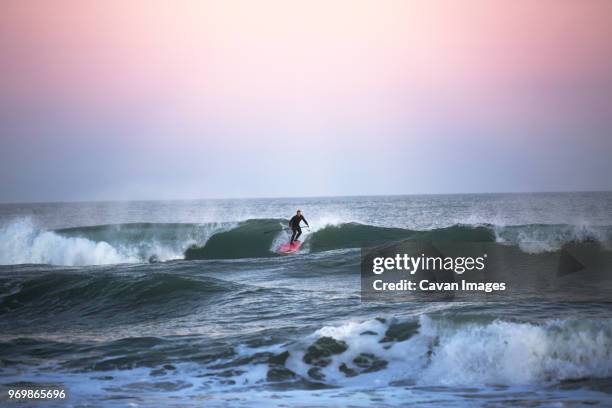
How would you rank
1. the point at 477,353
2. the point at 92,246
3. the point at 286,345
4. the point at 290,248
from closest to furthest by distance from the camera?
1. the point at 477,353
2. the point at 286,345
3. the point at 290,248
4. the point at 92,246

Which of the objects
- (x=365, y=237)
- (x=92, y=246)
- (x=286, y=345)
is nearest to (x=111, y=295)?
(x=286, y=345)

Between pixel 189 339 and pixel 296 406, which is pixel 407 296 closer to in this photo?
pixel 189 339

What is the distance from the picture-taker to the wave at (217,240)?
2639 cm

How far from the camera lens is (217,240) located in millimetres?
32406

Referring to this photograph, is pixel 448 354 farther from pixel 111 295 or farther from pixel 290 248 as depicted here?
pixel 290 248

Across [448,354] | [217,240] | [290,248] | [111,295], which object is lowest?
[448,354]

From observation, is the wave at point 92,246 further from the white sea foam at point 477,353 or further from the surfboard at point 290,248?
the white sea foam at point 477,353

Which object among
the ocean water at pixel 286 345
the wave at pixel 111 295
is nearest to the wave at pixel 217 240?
the wave at pixel 111 295

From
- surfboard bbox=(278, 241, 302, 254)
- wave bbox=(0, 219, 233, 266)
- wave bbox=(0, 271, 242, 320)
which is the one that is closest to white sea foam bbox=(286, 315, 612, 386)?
wave bbox=(0, 271, 242, 320)

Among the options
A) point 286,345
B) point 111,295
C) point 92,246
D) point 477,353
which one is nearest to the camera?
point 477,353

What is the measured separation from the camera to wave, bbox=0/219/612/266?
2639cm

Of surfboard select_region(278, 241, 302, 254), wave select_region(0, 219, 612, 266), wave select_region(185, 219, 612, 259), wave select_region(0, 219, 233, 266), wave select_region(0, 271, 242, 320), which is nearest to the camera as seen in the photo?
wave select_region(0, 271, 242, 320)

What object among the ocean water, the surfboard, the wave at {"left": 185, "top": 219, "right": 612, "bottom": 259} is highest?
the wave at {"left": 185, "top": 219, "right": 612, "bottom": 259}

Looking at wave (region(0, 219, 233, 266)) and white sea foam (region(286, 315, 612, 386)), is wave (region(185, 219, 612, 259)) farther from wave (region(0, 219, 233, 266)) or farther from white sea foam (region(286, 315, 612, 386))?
white sea foam (region(286, 315, 612, 386))
